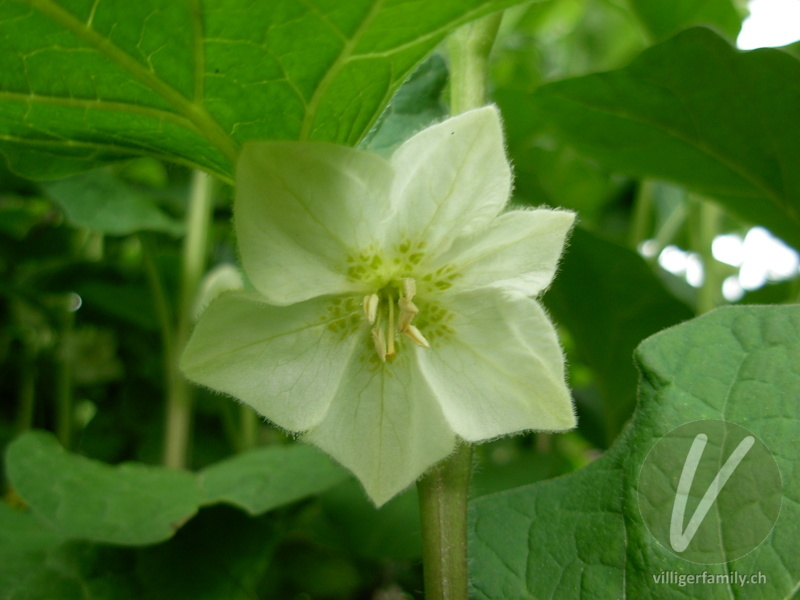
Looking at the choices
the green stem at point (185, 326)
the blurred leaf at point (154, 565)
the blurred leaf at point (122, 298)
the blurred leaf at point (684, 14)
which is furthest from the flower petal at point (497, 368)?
the blurred leaf at point (122, 298)

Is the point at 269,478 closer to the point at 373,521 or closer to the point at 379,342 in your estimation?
the point at 373,521

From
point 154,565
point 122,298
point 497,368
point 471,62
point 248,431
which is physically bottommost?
point 248,431

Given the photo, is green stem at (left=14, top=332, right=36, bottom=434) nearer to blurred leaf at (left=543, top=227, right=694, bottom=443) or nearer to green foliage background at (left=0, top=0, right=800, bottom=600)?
green foliage background at (left=0, top=0, right=800, bottom=600)

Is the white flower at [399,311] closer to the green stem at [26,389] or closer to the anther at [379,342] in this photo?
the anther at [379,342]

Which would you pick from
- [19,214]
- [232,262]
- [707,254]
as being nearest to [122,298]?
[232,262]

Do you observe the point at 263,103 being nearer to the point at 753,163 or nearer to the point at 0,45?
the point at 0,45

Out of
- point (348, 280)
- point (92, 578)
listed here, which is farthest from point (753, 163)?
point (92, 578)
